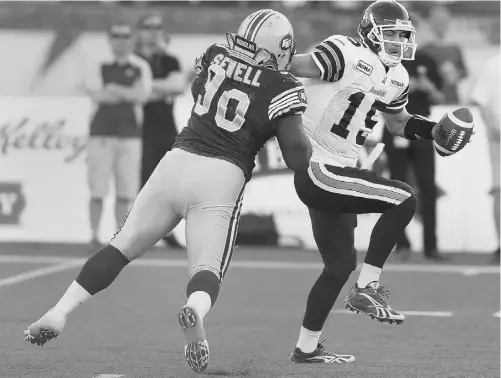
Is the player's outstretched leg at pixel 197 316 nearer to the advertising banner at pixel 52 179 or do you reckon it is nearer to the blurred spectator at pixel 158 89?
the blurred spectator at pixel 158 89

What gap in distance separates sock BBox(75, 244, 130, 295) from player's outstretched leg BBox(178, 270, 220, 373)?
0.35 m

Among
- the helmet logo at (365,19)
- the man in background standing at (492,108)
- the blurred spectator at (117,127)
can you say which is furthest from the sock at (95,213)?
the helmet logo at (365,19)

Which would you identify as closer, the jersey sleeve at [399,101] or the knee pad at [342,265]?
the knee pad at [342,265]

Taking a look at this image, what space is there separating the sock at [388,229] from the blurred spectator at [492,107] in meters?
5.09

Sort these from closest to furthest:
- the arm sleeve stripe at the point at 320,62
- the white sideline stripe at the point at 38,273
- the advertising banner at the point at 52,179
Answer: the arm sleeve stripe at the point at 320,62, the white sideline stripe at the point at 38,273, the advertising banner at the point at 52,179

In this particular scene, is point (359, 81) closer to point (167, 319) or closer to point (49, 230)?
point (167, 319)

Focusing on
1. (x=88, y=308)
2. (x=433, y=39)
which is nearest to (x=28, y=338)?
(x=88, y=308)

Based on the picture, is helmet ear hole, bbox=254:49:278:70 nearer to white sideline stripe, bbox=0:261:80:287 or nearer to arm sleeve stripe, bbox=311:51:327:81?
arm sleeve stripe, bbox=311:51:327:81

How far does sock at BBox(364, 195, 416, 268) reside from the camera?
5.98 metres

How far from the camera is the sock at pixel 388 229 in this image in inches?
235

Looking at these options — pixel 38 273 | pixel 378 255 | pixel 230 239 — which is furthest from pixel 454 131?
pixel 38 273

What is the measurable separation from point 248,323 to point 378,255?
5.45 feet

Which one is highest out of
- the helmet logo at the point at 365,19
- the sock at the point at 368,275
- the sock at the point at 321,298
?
the helmet logo at the point at 365,19

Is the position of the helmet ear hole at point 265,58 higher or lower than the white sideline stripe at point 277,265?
higher
